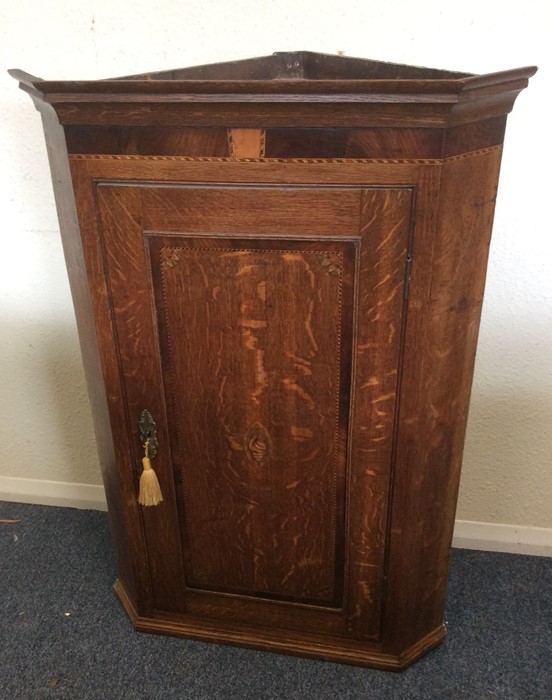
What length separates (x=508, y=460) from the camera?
5.46ft

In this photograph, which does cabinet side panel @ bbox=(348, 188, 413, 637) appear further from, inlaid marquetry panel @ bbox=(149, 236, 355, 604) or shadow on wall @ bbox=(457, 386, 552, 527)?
shadow on wall @ bbox=(457, 386, 552, 527)

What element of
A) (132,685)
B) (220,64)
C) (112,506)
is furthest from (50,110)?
(132,685)

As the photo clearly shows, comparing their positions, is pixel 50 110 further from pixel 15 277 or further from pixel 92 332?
pixel 15 277

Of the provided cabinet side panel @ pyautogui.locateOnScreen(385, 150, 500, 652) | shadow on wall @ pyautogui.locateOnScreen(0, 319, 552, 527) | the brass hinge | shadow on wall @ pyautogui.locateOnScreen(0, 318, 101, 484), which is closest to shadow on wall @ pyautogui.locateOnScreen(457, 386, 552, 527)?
shadow on wall @ pyautogui.locateOnScreen(0, 319, 552, 527)

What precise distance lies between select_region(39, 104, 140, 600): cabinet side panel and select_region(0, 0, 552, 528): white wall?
1.09 ft

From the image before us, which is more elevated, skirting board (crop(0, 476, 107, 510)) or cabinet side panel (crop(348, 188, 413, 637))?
cabinet side panel (crop(348, 188, 413, 637))

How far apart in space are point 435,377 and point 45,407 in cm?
113

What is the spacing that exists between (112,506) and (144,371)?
1.36ft

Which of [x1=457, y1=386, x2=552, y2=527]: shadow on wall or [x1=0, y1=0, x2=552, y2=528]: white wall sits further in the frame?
[x1=457, y1=386, x2=552, y2=527]: shadow on wall

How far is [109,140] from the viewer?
104cm

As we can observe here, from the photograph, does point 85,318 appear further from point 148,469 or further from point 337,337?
point 337,337

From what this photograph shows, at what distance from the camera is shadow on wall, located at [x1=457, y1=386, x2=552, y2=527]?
1.60 m

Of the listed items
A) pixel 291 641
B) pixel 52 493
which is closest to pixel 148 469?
pixel 291 641

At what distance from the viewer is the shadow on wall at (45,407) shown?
68.7 inches
